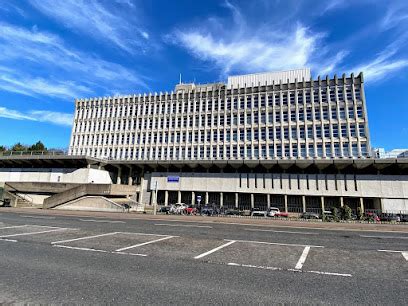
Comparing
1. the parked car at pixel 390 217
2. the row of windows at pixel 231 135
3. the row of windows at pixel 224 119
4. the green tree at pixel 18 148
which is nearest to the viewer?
the parked car at pixel 390 217

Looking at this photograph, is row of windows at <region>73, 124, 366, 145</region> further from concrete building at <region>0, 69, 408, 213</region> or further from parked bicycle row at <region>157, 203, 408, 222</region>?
parked bicycle row at <region>157, 203, 408, 222</region>

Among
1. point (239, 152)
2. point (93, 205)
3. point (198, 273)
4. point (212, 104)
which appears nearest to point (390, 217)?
point (239, 152)

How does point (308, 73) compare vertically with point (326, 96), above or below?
above

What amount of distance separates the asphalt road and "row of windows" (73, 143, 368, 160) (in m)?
42.9

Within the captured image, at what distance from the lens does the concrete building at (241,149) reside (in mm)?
42750

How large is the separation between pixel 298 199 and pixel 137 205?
28.3 m

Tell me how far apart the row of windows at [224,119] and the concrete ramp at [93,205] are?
98.0 ft

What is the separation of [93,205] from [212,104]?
3599 cm

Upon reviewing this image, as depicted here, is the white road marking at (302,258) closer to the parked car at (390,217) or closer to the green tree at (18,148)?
the parked car at (390,217)

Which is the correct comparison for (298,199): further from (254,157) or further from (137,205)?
(137,205)

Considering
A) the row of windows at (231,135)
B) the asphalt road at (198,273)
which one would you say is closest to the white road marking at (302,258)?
the asphalt road at (198,273)

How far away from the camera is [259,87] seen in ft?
185

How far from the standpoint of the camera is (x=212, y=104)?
59469 mm

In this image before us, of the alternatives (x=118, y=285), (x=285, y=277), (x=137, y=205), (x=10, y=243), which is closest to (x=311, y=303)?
(x=285, y=277)
